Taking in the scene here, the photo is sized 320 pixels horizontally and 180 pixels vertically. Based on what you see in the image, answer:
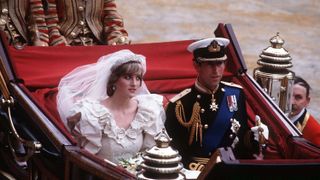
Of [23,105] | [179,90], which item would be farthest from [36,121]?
[179,90]

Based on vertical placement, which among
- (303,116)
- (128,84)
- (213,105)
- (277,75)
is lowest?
(303,116)

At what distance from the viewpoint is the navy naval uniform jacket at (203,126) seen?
15.3 ft

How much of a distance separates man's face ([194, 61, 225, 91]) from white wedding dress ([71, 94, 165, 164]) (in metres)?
0.27

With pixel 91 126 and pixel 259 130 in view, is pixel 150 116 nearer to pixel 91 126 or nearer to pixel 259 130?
pixel 91 126

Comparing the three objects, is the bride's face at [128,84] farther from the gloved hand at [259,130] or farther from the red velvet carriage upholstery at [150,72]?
the gloved hand at [259,130]

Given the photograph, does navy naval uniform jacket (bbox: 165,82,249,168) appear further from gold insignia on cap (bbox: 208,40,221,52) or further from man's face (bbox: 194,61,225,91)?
gold insignia on cap (bbox: 208,40,221,52)

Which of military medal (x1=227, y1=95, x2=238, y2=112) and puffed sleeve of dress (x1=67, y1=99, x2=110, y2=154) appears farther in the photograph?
military medal (x1=227, y1=95, x2=238, y2=112)

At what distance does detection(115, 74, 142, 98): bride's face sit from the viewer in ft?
14.8

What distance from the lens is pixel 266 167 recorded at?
11.9 ft

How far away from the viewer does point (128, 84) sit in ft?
14.7

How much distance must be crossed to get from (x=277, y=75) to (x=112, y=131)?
4.52 ft

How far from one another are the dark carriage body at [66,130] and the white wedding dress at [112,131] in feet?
0.40

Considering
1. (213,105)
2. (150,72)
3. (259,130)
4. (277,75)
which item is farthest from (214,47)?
(277,75)

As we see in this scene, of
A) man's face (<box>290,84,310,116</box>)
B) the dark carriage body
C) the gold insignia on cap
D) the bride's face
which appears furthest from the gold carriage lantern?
the bride's face
